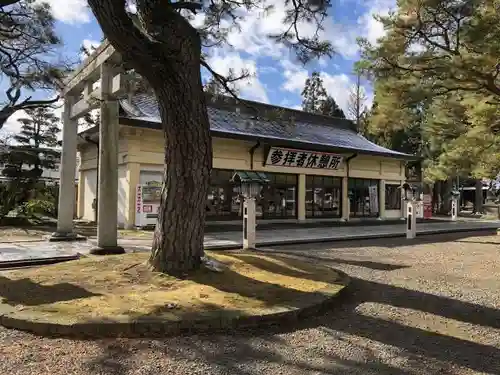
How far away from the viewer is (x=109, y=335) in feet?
12.2

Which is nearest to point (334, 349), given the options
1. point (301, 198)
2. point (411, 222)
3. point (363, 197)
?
point (411, 222)

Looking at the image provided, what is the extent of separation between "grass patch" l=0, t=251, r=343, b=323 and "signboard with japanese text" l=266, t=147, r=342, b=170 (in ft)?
37.6

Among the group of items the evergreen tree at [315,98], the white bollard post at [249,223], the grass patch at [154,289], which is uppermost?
the evergreen tree at [315,98]

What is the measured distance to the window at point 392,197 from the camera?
23.0 m

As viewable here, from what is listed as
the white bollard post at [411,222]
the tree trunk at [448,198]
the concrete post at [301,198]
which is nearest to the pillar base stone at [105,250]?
the white bollard post at [411,222]

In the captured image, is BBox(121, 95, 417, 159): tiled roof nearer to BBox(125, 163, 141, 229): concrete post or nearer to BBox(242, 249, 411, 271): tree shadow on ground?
BBox(125, 163, 141, 229): concrete post

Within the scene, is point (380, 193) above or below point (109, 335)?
above

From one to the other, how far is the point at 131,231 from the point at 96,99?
5959mm

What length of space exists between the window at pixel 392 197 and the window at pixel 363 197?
98 centimetres

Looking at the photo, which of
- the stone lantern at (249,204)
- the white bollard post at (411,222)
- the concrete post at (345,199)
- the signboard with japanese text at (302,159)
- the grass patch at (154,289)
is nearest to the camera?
the grass patch at (154,289)

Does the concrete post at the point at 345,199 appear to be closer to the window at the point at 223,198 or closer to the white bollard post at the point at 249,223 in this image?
the window at the point at 223,198

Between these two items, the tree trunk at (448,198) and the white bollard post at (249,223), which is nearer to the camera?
the white bollard post at (249,223)

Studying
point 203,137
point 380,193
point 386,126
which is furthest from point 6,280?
point 380,193

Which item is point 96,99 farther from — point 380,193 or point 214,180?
point 380,193
